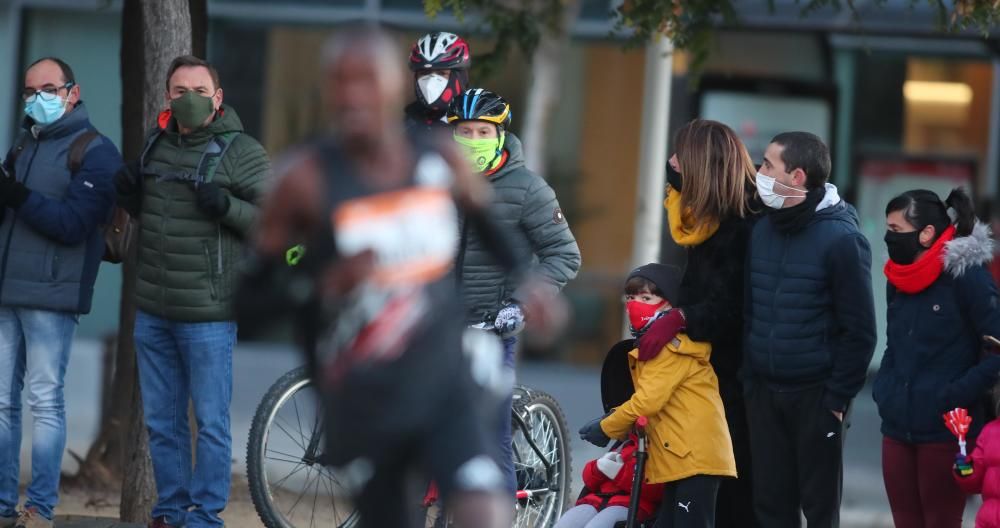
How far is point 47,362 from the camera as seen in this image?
6695mm

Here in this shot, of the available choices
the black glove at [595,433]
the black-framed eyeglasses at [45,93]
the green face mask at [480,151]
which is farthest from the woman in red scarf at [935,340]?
the black-framed eyeglasses at [45,93]

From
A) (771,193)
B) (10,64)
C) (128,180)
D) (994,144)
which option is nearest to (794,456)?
(771,193)

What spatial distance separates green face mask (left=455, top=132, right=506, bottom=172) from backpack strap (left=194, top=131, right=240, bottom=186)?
97cm

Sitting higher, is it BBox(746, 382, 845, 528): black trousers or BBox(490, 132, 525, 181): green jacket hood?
BBox(490, 132, 525, 181): green jacket hood

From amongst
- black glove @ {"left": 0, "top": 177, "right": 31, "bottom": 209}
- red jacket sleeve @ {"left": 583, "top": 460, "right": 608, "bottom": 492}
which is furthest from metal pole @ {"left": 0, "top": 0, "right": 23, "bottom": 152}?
red jacket sleeve @ {"left": 583, "top": 460, "right": 608, "bottom": 492}

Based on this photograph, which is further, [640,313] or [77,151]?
[77,151]

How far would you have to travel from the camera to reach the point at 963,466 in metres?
6.36

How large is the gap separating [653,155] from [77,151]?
14.4 ft

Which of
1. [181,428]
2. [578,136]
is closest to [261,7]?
[578,136]

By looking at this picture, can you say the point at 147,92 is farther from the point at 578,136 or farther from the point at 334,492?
the point at 578,136

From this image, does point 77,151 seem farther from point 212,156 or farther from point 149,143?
point 212,156

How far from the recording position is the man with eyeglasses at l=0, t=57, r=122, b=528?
6672mm

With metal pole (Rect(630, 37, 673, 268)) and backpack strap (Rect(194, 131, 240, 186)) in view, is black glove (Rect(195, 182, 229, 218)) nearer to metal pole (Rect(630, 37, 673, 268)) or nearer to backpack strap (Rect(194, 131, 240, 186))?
backpack strap (Rect(194, 131, 240, 186))

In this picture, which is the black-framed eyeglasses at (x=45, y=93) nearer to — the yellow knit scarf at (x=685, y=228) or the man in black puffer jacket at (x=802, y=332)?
the yellow knit scarf at (x=685, y=228)
